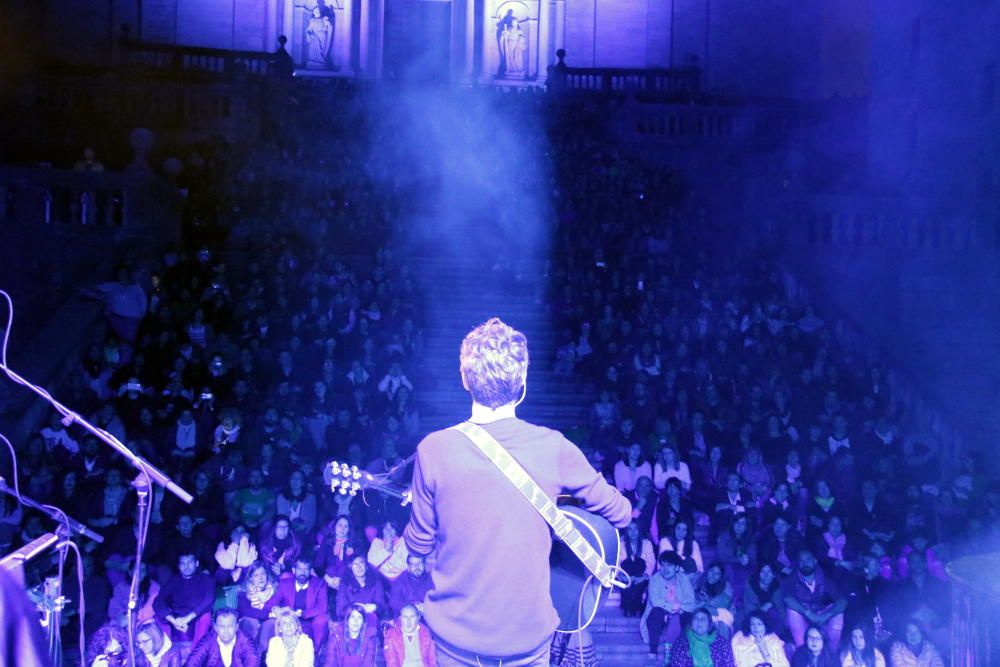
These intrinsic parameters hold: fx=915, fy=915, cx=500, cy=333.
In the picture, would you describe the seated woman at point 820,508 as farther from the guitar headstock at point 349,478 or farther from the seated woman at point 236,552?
the guitar headstock at point 349,478

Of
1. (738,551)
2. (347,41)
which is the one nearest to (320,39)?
(347,41)

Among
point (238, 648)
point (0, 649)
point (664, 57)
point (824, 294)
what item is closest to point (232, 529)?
point (238, 648)

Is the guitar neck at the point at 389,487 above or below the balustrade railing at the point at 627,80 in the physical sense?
below

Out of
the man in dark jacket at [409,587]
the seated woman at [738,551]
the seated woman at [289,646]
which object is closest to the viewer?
the seated woman at [289,646]

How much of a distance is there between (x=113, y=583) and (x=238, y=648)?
1.31 meters

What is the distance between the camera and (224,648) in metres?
7.52

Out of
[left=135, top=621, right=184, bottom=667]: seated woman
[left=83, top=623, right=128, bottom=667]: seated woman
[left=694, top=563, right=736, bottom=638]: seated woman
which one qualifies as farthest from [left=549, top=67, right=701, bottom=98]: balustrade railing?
[left=83, top=623, right=128, bottom=667]: seated woman

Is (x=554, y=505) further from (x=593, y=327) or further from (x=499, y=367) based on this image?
(x=593, y=327)

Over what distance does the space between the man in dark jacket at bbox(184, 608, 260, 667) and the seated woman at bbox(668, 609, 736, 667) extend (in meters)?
3.55

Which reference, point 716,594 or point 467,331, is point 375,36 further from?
point 716,594

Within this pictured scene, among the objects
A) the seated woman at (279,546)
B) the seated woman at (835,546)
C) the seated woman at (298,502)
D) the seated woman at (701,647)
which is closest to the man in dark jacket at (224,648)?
the seated woman at (279,546)

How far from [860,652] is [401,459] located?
15.7 ft

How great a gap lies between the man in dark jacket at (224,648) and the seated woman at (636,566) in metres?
3.30

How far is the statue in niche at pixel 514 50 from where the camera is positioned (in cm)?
2850
